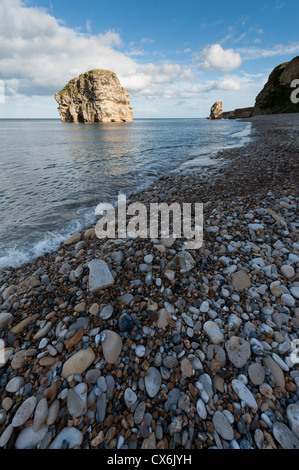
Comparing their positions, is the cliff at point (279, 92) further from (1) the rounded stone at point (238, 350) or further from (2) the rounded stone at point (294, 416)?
(2) the rounded stone at point (294, 416)

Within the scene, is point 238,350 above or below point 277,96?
below

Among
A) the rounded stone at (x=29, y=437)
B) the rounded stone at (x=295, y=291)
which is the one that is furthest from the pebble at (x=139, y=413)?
the rounded stone at (x=295, y=291)


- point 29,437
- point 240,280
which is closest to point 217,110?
point 240,280

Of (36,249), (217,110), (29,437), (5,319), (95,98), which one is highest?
(217,110)

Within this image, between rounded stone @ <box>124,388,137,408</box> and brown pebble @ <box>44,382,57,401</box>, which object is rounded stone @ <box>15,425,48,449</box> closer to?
brown pebble @ <box>44,382,57,401</box>

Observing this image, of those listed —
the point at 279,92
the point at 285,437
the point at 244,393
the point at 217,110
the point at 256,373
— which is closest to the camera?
the point at 285,437

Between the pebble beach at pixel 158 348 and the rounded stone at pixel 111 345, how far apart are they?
0.04 ft

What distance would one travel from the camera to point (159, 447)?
143 centimetres

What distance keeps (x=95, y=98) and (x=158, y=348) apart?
113 metres

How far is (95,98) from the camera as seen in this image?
90.0 meters

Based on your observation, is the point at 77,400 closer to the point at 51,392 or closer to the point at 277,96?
the point at 51,392

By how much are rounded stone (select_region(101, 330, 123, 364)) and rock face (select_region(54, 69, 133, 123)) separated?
109745 millimetres

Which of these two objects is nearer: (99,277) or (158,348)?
(158,348)

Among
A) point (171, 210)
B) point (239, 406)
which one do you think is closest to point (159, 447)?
point (239, 406)
